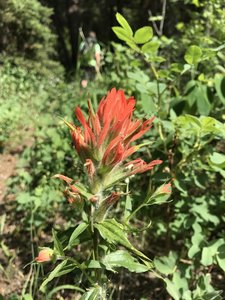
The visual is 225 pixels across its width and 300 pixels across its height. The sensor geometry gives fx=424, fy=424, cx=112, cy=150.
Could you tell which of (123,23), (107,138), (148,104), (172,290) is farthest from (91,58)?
(107,138)

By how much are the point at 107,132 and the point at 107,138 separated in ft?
0.06

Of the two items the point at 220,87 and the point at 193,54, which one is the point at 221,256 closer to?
the point at 220,87

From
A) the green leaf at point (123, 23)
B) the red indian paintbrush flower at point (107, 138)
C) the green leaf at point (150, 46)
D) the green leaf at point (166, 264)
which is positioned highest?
the green leaf at point (123, 23)

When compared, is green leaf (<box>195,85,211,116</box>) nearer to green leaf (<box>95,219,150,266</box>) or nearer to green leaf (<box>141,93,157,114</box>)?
green leaf (<box>141,93,157,114</box>)

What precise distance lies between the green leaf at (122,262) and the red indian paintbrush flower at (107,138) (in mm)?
237

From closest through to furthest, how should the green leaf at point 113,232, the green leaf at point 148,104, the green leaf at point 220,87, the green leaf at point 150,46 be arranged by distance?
the green leaf at point 113,232
the green leaf at point 150,46
the green leaf at point 220,87
the green leaf at point 148,104

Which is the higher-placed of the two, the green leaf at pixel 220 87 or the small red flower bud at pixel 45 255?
the green leaf at pixel 220 87

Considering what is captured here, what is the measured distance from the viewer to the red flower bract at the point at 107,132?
1.23 meters

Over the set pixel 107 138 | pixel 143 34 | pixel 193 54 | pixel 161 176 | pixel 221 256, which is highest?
pixel 143 34

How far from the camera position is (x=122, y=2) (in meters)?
11.9

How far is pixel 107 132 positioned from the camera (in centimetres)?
127

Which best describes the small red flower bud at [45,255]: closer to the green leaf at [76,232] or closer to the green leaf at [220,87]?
the green leaf at [76,232]

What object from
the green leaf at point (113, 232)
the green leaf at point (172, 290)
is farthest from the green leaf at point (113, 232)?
the green leaf at point (172, 290)

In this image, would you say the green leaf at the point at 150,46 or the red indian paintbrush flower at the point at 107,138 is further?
the green leaf at the point at 150,46
